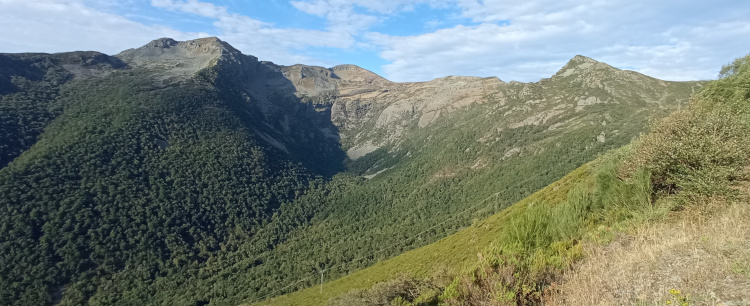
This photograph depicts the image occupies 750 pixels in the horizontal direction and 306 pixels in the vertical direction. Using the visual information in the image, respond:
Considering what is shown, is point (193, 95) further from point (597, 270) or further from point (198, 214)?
point (597, 270)

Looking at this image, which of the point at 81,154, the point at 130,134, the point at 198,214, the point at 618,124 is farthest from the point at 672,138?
the point at 130,134

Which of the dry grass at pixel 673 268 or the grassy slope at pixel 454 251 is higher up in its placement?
the dry grass at pixel 673 268

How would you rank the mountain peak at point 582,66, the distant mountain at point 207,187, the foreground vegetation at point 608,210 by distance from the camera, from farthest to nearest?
the mountain peak at point 582,66, the distant mountain at point 207,187, the foreground vegetation at point 608,210

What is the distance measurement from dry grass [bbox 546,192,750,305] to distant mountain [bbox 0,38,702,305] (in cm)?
9937

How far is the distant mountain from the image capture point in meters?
96.9

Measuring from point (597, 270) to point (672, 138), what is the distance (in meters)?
10.5

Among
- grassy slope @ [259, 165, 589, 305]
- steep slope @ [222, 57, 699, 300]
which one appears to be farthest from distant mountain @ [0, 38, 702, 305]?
grassy slope @ [259, 165, 589, 305]

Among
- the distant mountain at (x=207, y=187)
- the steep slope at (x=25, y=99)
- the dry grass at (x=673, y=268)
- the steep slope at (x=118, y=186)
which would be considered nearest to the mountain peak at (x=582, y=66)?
the distant mountain at (x=207, y=187)

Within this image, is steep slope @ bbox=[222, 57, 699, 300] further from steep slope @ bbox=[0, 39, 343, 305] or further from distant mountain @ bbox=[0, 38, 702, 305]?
steep slope @ bbox=[0, 39, 343, 305]

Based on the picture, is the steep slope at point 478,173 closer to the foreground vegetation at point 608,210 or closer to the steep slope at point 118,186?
the steep slope at point 118,186

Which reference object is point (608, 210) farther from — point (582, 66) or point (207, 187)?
point (582, 66)

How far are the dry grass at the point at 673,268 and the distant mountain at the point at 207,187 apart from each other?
99371 mm

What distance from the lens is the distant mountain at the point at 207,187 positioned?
9694 centimetres

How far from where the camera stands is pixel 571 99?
16525cm
